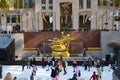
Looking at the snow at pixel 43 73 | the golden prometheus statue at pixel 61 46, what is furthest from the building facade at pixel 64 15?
the snow at pixel 43 73

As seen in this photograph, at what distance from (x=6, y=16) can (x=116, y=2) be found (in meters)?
19.8

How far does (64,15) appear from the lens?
68375 mm

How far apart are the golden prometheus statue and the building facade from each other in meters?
20.6

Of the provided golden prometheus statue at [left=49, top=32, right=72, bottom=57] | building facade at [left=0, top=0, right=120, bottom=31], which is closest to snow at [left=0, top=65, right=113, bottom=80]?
golden prometheus statue at [left=49, top=32, right=72, bottom=57]

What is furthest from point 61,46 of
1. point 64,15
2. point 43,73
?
point 64,15

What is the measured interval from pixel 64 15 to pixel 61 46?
79.3 ft

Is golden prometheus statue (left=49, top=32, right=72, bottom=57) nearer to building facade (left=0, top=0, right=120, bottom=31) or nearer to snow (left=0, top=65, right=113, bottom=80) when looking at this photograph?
snow (left=0, top=65, right=113, bottom=80)

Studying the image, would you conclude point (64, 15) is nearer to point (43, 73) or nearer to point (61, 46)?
point (61, 46)

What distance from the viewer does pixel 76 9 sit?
67500 mm

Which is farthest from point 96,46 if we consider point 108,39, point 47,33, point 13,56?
point 13,56

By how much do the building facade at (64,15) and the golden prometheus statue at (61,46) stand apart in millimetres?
20637

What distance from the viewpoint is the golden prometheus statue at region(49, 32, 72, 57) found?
4430cm

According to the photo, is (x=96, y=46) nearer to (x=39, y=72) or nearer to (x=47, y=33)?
(x=47, y=33)

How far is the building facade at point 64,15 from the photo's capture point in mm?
66875
